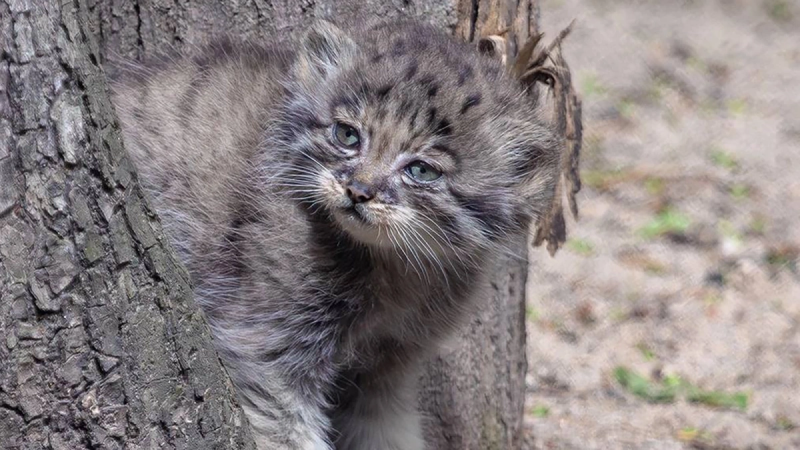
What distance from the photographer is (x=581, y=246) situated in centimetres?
705

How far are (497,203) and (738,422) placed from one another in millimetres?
2598

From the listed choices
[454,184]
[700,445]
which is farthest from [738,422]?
[454,184]

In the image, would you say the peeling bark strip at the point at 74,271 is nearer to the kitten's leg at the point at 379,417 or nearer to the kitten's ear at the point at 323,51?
the kitten's ear at the point at 323,51

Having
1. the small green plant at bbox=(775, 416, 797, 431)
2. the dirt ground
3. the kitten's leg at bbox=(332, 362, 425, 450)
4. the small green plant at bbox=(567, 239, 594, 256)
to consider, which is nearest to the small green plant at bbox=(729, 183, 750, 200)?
the dirt ground

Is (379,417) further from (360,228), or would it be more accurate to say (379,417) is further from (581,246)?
(581,246)

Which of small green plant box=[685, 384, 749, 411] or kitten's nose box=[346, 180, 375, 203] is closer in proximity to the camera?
kitten's nose box=[346, 180, 375, 203]

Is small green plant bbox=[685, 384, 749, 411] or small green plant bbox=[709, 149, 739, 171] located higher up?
small green plant bbox=[709, 149, 739, 171]

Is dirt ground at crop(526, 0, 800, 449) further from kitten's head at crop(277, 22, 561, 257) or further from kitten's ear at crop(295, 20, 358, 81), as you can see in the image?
kitten's ear at crop(295, 20, 358, 81)

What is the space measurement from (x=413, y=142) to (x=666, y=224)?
14.6 feet

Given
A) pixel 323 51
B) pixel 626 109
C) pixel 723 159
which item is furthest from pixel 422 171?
pixel 626 109

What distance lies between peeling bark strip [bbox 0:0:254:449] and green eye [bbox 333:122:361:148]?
941 millimetres

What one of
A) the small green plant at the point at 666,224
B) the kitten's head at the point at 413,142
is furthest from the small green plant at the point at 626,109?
the kitten's head at the point at 413,142

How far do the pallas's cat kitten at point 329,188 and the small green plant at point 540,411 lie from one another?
199 centimetres

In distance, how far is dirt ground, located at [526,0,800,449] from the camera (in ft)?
18.1
